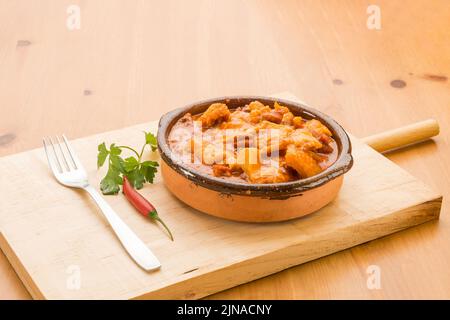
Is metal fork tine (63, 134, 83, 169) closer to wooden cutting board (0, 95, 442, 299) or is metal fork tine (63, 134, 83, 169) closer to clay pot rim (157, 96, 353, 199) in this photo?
wooden cutting board (0, 95, 442, 299)

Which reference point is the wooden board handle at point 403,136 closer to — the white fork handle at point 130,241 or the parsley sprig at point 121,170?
the parsley sprig at point 121,170

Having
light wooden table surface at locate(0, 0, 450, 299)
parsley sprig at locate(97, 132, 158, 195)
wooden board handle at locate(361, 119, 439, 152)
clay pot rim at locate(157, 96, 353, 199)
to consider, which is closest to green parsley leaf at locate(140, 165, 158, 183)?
parsley sprig at locate(97, 132, 158, 195)

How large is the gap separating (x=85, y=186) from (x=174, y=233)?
0.32 metres

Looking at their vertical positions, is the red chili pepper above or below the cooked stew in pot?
below

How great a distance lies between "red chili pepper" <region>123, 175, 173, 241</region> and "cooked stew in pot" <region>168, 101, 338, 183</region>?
142mm

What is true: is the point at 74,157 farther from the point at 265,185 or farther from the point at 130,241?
the point at 265,185

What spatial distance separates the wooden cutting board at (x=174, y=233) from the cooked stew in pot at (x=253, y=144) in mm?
131

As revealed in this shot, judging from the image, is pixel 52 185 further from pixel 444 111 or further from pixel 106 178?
pixel 444 111

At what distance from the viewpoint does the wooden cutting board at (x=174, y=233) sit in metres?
1.68

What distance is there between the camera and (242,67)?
2.95 meters

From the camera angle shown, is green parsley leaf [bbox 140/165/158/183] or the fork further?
green parsley leaf [bbox 140/165/158/183]

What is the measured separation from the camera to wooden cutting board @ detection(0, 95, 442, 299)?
1.68 m

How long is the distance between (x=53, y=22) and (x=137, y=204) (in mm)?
1636

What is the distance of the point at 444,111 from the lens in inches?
103
